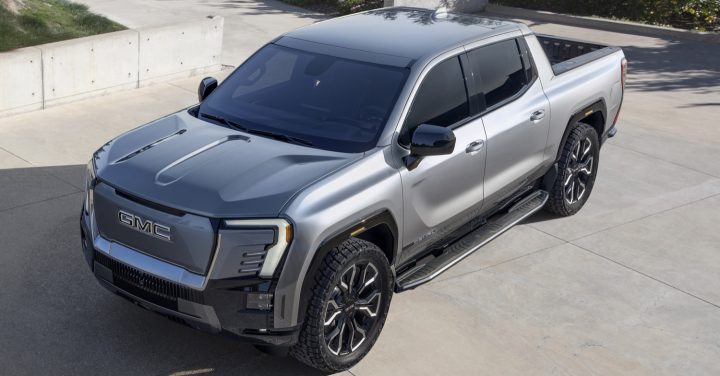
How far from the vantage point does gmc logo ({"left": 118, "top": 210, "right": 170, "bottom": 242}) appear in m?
5.07

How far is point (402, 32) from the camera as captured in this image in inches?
267

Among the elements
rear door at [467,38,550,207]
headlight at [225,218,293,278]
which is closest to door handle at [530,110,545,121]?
rear door at [467,38,550,207]

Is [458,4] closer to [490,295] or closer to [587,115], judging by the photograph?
[587,115]

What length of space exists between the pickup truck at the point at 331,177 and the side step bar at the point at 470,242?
0.02 m

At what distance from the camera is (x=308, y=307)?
17.0 feet

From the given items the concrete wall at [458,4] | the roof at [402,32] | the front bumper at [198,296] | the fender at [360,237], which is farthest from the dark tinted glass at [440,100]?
the concrete wall at [458,4]

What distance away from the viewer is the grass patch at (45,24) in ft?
36.0

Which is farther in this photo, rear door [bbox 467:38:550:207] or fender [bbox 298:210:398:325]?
rear door [bbox 467:38:550:207]

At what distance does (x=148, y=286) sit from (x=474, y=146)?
95.5 inches

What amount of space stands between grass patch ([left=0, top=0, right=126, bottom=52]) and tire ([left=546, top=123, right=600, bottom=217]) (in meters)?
6.09

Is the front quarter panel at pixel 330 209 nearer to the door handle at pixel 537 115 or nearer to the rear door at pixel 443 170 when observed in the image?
the rear door at pixel 443 170

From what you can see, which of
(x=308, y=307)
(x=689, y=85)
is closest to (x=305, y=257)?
(x=308, y=307)

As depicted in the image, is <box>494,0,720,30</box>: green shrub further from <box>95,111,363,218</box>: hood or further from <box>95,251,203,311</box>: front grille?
<box>95,251,203,311</box>: front grille

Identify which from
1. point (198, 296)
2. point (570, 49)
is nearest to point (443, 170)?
point (198, 296)
